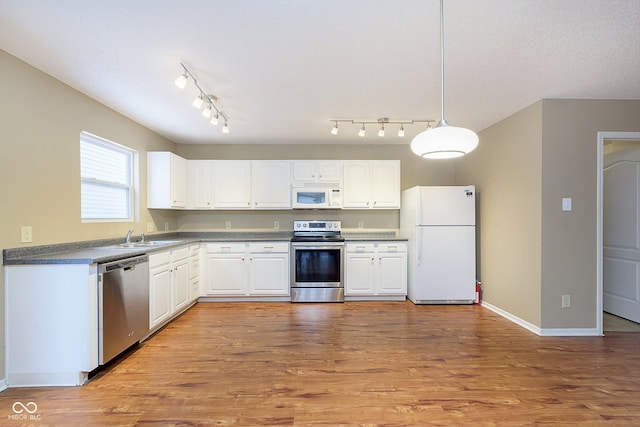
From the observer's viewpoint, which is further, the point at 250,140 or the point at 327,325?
the point at 250,140

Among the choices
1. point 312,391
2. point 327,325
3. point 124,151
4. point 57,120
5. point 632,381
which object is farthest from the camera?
point 124,151

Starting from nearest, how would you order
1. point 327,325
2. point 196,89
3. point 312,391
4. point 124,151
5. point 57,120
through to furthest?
point 312,391 < point 57,120 < point 196,89 < point 327,325 < point 124,151

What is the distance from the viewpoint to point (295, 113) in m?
3.40

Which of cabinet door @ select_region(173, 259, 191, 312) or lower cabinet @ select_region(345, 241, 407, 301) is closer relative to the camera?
cabinet door @ select_region(173, 259, 191, 312)

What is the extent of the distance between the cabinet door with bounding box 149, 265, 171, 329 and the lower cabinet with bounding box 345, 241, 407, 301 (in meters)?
2.30

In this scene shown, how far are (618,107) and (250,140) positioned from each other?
443cm

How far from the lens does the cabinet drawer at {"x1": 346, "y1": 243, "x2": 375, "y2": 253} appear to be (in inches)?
168

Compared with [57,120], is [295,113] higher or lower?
higher

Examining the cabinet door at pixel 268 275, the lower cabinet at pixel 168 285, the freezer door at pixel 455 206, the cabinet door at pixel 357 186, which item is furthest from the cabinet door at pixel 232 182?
the freezer door at pixel 455 206

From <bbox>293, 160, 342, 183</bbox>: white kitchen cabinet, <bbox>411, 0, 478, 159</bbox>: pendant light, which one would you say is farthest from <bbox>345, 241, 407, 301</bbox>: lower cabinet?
<bbox>411, 0, 478, 159</bbox>: pendant light

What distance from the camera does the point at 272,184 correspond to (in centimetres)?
459

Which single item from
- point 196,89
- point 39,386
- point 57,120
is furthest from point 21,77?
point 39,386

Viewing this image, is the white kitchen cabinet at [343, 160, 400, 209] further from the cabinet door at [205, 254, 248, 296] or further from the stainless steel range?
the cabinet door at [205, 254, 248, 296]

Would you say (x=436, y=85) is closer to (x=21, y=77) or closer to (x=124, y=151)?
(x=21, y=77)
